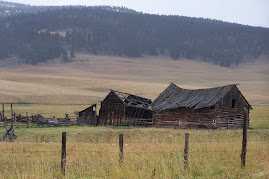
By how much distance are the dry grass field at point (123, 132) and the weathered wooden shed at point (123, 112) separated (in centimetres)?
512

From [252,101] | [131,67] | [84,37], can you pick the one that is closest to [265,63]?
[131,67]

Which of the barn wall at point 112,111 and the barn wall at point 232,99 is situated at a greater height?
the barn wall at point 232,99

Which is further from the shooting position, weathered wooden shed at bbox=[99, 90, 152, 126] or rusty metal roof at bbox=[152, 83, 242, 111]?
weathered wooden shed at bbox=[99, 90, 152, 126]

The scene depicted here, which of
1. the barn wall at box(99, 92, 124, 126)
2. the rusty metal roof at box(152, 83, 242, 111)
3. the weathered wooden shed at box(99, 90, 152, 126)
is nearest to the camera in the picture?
the rusty metal roof at box(152, 83, 242, 111)

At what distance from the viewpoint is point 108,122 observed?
1684 inches

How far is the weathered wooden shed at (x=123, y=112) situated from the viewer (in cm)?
4141

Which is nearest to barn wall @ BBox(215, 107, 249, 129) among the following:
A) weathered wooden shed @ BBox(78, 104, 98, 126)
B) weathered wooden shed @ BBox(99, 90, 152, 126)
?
weathered wooden shed @ BBox(99, 90, 152, 126)

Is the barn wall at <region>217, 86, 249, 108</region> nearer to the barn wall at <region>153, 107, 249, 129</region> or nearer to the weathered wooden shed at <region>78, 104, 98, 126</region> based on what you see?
the barn wall at <region>153, 107, 249, 129</region>

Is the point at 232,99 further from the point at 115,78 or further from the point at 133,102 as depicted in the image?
the point at 115,78

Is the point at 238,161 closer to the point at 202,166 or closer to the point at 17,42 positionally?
the point at 202,166

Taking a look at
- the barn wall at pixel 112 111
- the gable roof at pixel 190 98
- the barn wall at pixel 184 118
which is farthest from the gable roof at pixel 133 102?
the barn wall at pixel 184 118

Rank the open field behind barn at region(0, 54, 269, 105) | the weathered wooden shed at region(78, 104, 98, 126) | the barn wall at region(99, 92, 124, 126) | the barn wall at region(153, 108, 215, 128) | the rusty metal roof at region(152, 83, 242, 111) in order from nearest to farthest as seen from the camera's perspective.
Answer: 1. the rusty metal roof at region(152, 83, 242, 111)
2. the barn wall at region(153, 108, 215, 128)
3. the barn wall at region(99, 92, 124, 126)
4. the weathered wooden shed at region(78, 104, 98, 126)
5. the open field behind barn at region(0, 54, 269, 105)

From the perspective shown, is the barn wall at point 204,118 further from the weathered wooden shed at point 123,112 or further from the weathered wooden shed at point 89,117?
the weathered wooden shed at point 89,117

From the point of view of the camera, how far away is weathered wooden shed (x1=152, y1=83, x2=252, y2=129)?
36.8 meters
